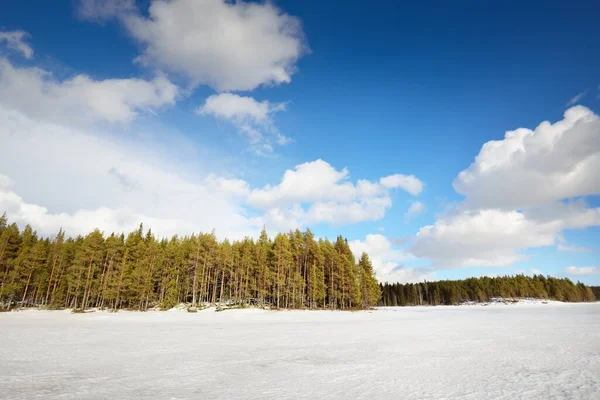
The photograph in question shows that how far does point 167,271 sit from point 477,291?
14364cm

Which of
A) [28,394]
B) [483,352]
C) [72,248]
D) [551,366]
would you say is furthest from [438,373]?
[72,248]

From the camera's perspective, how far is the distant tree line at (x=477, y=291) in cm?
14275

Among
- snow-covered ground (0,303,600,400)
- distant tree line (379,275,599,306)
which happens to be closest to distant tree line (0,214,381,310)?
snow-covered ground (0,303,600,400)

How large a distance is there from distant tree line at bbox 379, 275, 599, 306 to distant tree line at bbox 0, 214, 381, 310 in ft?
292

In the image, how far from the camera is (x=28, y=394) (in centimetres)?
645

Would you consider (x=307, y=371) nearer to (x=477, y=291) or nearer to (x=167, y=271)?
(x=167, y=271)

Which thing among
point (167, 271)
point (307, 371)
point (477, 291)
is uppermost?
point (167, 271)

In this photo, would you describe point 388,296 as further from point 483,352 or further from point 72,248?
point 483,352

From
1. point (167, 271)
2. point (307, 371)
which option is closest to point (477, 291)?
point (167, 271)

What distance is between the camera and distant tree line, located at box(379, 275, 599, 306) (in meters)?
143

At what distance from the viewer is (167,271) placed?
61.1 m

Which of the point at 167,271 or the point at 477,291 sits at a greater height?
the point at 167,271

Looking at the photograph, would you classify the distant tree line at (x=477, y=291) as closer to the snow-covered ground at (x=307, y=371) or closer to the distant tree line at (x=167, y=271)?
the distant tree line at (x=167, y=271)

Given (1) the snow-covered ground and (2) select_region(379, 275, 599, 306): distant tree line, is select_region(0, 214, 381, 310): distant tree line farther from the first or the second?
(2) select_region(379, 275, 599, 306): distant tree line
